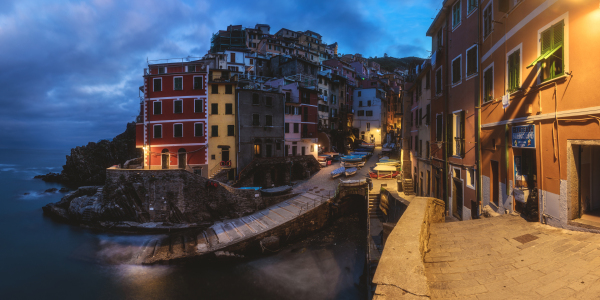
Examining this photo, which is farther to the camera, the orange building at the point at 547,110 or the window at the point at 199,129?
the window at the point at 199,129

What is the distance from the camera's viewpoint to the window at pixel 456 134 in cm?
1481

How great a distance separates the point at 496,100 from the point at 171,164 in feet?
105

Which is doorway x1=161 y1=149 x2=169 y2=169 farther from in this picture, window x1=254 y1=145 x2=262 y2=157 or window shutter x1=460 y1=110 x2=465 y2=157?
window shutter x1=460 y1=110 x2=465 y2=157

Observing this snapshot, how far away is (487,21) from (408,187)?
17206 mm

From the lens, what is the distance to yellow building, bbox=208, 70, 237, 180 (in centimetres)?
3331

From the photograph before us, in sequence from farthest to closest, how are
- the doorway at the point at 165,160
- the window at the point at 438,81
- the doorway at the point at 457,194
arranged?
1. the doorway at the point at 165,160
2. the window at the point at 438,81
3. the doorway at the point at 457,194

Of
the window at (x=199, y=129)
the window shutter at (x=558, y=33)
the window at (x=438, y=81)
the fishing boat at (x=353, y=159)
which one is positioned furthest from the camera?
the fishing boat at (x=353, y=159)

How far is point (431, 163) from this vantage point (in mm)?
20516

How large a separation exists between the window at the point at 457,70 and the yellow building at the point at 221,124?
2491 centimetres

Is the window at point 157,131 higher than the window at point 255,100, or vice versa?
the window at point 255,100

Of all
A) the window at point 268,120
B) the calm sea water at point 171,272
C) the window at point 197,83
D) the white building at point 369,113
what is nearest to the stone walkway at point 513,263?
the calm sea water at point 171,272

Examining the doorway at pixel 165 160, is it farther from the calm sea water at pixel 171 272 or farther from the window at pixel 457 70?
the window at pixel 457 70

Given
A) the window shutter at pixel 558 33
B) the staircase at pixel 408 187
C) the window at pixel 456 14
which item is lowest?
the staircase at pixel 408 187

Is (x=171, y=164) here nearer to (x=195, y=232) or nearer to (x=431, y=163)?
(x=195, y=232)
